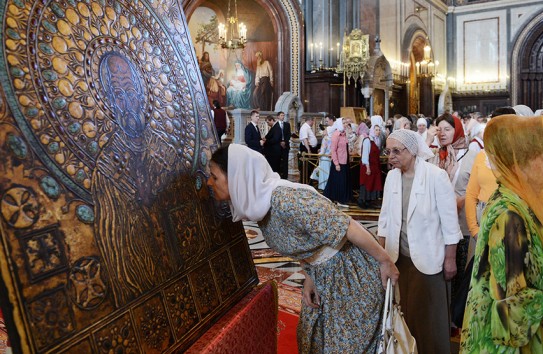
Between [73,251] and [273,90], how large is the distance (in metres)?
Answer: 15.0

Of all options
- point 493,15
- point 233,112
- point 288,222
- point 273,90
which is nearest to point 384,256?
point 288,222

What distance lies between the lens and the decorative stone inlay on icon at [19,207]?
101 centimetres

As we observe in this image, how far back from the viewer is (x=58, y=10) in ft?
4.36

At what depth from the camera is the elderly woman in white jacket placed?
2.74 m

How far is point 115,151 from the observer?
1394 millimetres

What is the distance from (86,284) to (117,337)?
16 cm

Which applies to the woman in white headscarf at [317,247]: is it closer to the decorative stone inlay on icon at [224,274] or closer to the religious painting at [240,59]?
the decorative stone inlay on icon at [224,274]

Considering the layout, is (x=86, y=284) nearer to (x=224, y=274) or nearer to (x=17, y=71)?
(x=17, y=71)

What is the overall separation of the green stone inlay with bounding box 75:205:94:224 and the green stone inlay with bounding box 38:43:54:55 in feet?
1.32

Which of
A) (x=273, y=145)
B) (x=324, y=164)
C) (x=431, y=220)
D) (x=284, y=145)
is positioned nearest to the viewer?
(x=431, y=220)

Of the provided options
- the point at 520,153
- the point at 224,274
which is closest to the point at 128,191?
the point at 224,274

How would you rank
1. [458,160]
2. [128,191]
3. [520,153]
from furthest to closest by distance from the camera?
[458,160]
[520,153]
[128,191]

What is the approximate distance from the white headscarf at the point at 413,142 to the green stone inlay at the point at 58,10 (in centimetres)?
196

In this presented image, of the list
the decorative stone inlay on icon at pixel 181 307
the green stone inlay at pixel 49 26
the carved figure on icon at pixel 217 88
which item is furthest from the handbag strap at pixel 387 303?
the carved figure on icon at pixel 217 88
